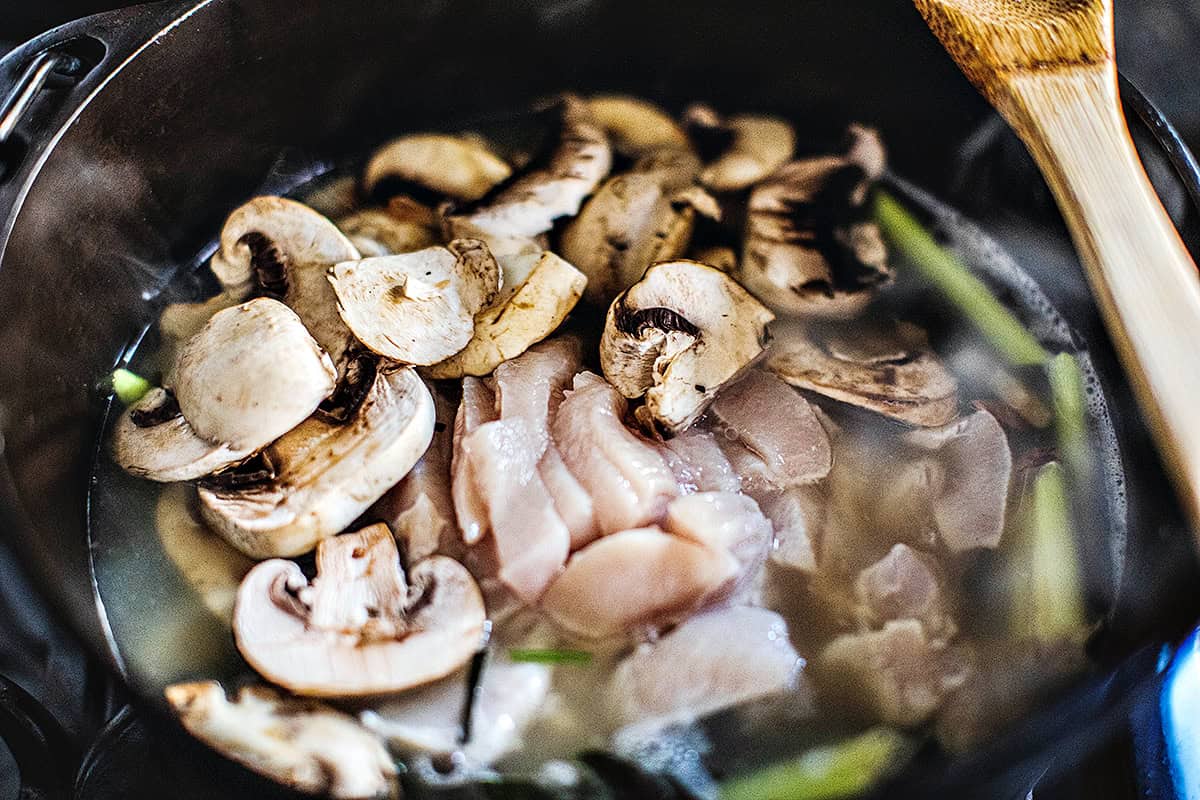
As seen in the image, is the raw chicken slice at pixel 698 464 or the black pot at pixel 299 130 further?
the raw chicken slice at pixel 698 464

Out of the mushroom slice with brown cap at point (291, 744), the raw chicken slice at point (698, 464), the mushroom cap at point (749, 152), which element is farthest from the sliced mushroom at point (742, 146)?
the mushroom slice with brown cap at point (291, 744)

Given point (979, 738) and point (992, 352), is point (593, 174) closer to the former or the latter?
point (992, 352)

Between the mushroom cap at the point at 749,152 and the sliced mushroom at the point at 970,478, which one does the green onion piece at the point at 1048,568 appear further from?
the mushroom cap at the point at 749,152

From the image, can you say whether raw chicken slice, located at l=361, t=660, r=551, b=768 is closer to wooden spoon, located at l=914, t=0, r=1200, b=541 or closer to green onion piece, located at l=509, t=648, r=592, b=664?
green onion piece, located at l=509, t=648, r=592, b=664

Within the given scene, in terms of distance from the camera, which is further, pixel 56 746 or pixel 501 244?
pixel 501 244

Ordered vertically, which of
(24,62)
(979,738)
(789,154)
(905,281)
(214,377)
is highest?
(24,62)

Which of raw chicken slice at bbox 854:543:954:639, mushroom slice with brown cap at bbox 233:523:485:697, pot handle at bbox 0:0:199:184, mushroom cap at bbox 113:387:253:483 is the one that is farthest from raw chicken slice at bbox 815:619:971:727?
pot handle at bbox 0:0:199:184

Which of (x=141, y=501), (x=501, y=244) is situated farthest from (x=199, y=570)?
(x=501, y=244)
